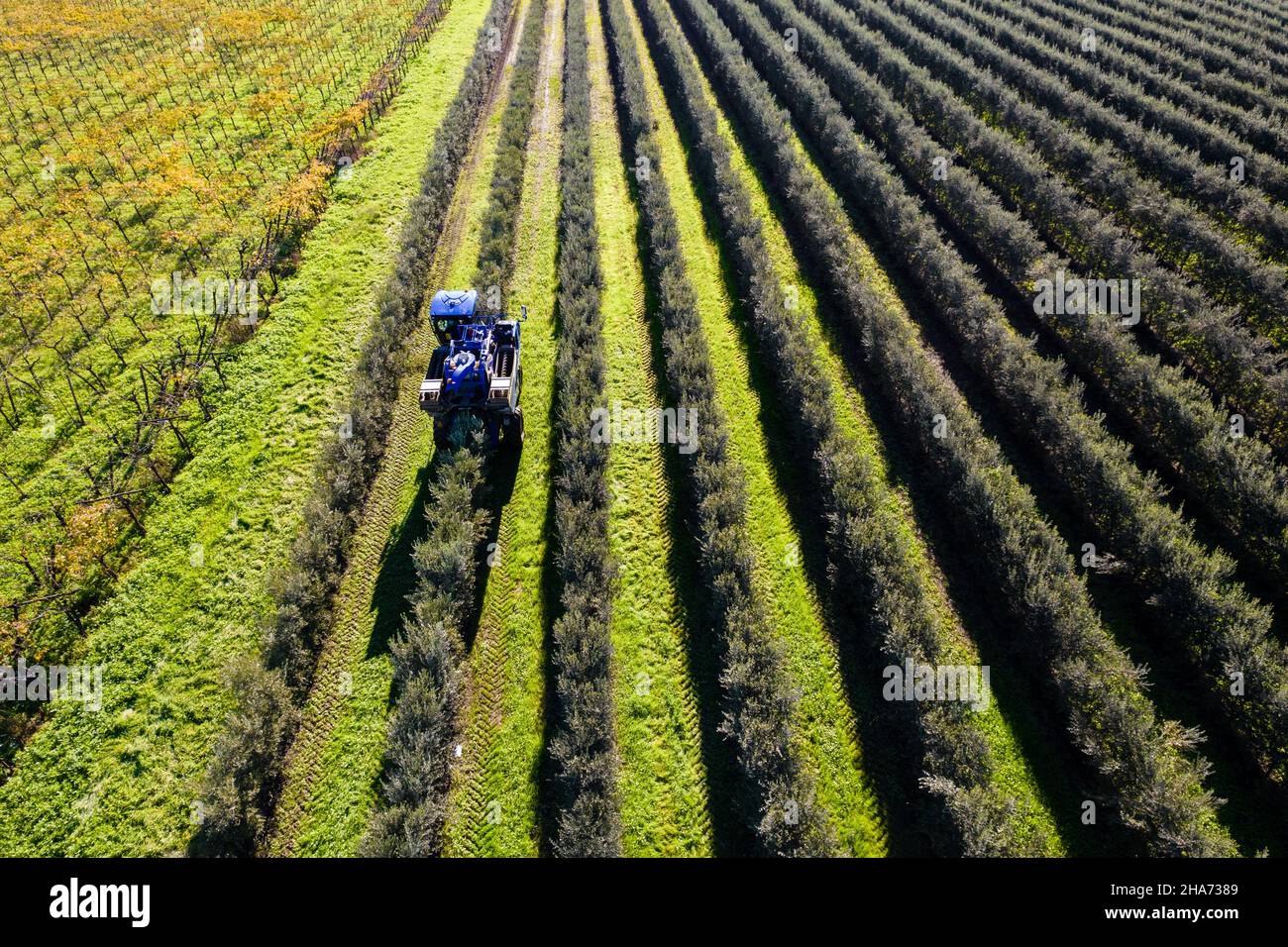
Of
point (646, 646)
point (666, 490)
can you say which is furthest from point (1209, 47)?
point (646, 646)

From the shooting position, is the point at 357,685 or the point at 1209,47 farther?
the point at 1209,47

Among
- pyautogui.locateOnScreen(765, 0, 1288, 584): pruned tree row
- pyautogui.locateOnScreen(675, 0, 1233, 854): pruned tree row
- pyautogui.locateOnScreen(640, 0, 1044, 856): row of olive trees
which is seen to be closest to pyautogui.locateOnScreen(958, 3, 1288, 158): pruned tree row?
pyautogui.locateOnScreen(765, 0, 1288, 584): pruned tree row

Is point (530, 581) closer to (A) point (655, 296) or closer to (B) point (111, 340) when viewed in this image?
(A) point (655, 296)

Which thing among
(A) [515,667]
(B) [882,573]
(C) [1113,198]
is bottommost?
(A) [515,667]

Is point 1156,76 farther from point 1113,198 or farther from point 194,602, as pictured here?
point 194,602
